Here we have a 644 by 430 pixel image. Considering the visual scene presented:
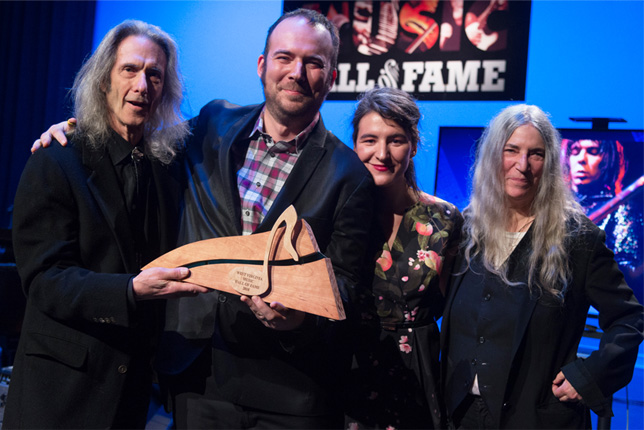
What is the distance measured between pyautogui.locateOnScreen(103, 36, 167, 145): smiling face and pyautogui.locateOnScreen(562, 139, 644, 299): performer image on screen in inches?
118

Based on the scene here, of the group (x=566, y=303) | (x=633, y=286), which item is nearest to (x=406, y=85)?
(x=633, y=286)

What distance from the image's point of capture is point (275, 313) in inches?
63.8

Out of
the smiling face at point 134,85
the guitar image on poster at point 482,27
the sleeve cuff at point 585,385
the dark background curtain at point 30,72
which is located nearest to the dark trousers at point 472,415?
the sleeve cuff at point 585,385

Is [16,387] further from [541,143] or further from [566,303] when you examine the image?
[541,143]

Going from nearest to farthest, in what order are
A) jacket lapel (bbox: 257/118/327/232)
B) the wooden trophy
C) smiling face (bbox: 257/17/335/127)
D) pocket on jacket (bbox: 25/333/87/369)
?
the wooden trophy, pocket on jacket (bbox: 25/333/87/369), jacket lapel (bbox: 257/118/327/232), smiling face (bbox: 257/17/335/127)

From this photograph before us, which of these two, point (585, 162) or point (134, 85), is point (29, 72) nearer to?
point (134, 85)

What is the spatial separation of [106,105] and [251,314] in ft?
2.59

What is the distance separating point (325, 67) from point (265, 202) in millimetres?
485

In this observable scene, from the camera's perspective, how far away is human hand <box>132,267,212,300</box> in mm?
1610

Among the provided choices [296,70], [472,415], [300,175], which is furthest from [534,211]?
[296,70]

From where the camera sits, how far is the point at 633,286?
4035mm

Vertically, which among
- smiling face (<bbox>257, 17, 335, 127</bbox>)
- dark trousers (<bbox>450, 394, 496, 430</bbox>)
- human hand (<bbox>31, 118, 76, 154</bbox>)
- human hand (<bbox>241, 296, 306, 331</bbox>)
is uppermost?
smiling face (<bbox>257, 17, 335, 127</bbox>)

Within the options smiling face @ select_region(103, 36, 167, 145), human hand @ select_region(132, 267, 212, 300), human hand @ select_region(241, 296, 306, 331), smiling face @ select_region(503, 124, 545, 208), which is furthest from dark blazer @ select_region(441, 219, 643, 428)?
smiling face @ select_region(103, 36, 167, 145)

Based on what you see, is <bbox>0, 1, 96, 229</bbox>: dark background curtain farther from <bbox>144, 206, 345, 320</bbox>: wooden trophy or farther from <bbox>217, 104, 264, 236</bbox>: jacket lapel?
<bbox>144, 206, 345, 320</bbox>: wooden trophy
